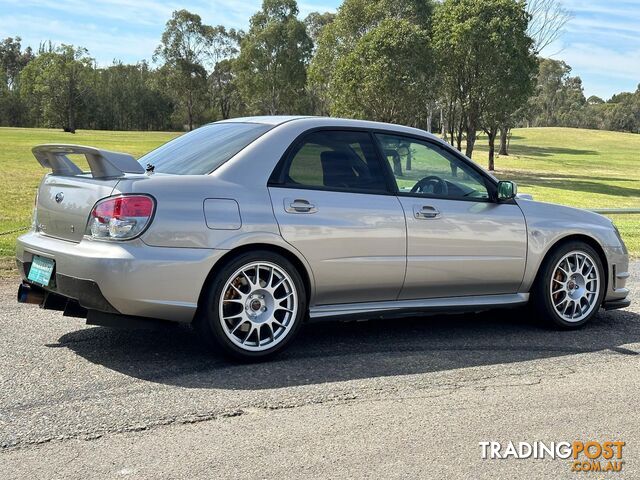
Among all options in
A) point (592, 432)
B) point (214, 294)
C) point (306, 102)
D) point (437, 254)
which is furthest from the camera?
point (306, 102)

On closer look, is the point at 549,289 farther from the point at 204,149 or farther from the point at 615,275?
the point at 204,149

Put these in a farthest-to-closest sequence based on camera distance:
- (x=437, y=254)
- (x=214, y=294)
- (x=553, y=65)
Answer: (x=553, y=65)
(x=437, y=254)
(x=214, y=294)

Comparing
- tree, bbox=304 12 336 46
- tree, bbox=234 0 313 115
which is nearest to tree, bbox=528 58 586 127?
tree, bbox=304 12 336 46

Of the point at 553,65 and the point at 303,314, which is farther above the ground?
the point at 553,65

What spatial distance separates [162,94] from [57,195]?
317 feet

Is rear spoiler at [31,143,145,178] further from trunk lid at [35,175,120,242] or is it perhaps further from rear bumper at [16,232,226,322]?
rear bumper at [16,232,226,322]

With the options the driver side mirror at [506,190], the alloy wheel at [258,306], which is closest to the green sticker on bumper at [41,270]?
the alloy wheel at [258,306]

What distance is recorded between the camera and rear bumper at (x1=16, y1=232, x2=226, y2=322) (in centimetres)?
448

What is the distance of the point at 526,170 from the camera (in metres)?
52.6

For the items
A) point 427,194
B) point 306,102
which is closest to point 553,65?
point 306,102

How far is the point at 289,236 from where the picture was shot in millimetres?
4945

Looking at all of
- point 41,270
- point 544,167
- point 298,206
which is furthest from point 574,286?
point 544,167

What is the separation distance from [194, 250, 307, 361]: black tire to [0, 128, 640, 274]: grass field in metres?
4.42

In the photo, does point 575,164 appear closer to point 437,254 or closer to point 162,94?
point 162,94
